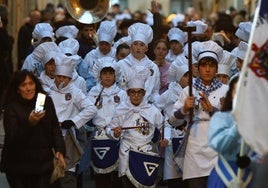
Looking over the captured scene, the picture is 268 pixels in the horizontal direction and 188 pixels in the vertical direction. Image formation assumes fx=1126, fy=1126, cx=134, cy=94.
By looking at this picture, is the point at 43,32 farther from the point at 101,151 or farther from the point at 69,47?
the point at 101,151

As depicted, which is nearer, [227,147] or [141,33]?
[227,147]

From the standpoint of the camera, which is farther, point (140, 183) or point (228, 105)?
point (140, 183)

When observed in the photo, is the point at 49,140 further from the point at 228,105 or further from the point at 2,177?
the point at 2,177

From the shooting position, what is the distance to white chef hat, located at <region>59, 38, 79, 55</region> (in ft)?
49.4

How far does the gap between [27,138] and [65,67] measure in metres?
2.64

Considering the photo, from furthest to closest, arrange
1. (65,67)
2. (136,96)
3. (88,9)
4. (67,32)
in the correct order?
(88,9) → (67,32) → (65,67) → (136,96)

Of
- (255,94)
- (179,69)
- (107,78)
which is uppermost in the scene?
(255,94)

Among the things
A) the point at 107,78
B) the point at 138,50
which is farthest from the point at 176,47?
the point at 107,78

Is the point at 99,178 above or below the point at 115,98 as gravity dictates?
below

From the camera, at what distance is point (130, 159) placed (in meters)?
12.4

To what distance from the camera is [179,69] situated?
45.0ft

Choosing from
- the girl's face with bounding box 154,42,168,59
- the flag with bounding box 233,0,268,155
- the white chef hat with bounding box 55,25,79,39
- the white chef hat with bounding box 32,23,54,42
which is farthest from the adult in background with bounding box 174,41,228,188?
the white chef hat with bounding box 55,25,79,39

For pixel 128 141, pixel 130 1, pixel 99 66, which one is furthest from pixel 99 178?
pixel 130 1

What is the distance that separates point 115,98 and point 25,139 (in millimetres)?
3166
